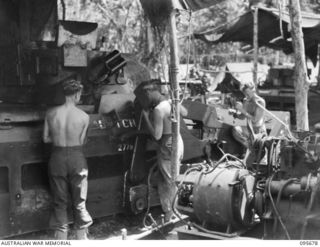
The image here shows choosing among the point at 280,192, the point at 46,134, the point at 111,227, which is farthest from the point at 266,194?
the point at 111,227

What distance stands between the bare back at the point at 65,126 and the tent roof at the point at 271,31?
7.35 m

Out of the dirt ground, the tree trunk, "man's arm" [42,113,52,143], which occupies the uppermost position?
the tree trunk

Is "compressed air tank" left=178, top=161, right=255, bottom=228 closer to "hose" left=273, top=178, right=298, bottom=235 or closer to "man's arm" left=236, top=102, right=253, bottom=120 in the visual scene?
"hose" left=273, top=178, right=298, bottom=235

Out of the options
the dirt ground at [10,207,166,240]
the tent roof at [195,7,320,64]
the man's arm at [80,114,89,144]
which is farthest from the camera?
the tent roof at [195,7,320,64]

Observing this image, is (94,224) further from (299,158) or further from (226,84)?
(226,84)

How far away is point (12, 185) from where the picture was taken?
5.83 m

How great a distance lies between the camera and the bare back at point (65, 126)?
594 cm

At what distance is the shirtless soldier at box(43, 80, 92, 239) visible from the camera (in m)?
5.93

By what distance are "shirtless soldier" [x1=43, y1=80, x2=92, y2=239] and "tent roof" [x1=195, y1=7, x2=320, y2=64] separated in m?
7.36

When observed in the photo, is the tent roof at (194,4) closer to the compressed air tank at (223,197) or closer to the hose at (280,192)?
the compressed air tank at (223,197)

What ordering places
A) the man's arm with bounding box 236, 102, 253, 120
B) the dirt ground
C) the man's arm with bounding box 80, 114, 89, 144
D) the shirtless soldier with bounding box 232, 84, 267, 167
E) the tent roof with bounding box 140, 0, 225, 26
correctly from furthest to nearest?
the man's arm with bounding box 236, 102, 253, 120
the shirtless soldier with bounding box 232, 84, 267, 167
the dirt ground
the man's arm with bounding box 80, 114, 89, 144
the tent roof with bounding box 140, 0, 225, 26

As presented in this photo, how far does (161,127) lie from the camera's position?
263 inches

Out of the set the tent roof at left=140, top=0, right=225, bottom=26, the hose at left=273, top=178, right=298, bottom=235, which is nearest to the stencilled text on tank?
the tent roof at left=140, top=0, right=225, bottom=26

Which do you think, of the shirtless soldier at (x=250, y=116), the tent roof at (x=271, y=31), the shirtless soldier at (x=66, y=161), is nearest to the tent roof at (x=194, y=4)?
the shirtless soldier at (x=66, y=161)
